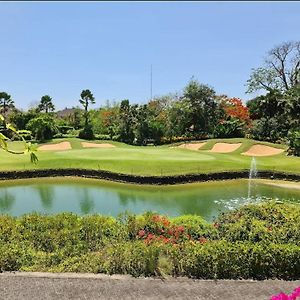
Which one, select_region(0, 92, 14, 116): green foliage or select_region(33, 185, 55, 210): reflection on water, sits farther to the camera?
select_region(0, 92, 14, 116): green foliage

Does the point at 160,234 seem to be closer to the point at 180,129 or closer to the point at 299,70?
the point at 180,129

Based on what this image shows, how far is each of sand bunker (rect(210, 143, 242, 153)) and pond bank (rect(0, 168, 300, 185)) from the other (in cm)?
1233

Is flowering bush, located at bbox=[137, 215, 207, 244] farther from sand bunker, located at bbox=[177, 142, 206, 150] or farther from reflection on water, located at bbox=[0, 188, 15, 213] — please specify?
sand bunker, located at bbox=[177, 142, 206, 150]

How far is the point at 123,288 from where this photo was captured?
8234 mm

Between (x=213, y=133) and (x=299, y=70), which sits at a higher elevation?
(x=299, y=70)

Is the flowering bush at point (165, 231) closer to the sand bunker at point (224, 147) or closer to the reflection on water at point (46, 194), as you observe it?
the reflection on water at point (46, 194)

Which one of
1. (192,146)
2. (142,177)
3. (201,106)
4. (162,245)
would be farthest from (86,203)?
(201,106)

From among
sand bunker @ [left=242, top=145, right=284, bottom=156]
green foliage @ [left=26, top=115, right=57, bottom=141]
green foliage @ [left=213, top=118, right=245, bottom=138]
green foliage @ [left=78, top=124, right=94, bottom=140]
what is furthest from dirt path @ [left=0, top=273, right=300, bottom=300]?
green foliage @ [left=78, top=124, right=94, bottom=140]

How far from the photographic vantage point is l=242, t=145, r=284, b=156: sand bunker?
1497 inches

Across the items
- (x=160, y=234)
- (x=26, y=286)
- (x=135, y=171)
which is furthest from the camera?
(x=135, y=171)

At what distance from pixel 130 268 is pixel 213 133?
1650 inches

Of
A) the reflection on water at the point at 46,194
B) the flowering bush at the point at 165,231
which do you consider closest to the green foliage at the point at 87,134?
the reflection on water at the point at 46,194

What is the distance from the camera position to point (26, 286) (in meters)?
8.25

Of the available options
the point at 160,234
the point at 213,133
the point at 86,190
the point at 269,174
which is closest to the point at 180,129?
the point at 213,133
